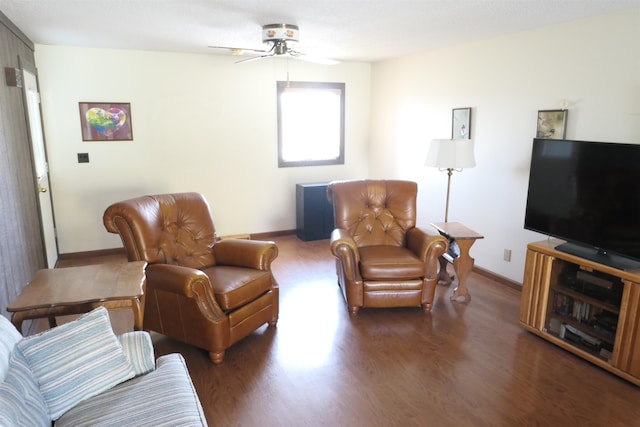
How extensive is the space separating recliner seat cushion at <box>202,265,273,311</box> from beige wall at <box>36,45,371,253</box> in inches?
93.6

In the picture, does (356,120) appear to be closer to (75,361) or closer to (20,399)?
(75,361)

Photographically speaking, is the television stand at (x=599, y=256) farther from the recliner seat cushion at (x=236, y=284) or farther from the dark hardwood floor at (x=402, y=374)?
the recliner seat cushion at (x=236, y=284)

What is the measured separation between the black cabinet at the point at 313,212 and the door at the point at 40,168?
9.28 feet

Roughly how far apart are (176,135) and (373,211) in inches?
104

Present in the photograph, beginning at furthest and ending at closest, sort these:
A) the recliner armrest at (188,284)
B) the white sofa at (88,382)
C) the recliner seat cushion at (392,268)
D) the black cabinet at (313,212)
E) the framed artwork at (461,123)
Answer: the black cabinet at (313,212) < the framed artwork at (461,123) < the recliner seat cushion at (392,268) < the recliner armrest at (188,284) < the white sofa at (88,382)

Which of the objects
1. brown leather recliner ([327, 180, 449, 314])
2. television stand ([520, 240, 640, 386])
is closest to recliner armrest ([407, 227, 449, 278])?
brown leather recliner ([327, 180, 449, 314])

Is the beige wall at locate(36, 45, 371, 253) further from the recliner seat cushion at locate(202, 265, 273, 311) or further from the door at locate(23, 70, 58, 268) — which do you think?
the recliner seat cushion at locate(202, 265, 273, 311)

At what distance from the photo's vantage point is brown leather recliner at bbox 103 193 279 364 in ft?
8.76

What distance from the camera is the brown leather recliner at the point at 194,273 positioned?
2670mm

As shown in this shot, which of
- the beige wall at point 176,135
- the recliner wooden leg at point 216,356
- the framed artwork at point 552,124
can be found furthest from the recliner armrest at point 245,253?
the framed artwork at point 552,124

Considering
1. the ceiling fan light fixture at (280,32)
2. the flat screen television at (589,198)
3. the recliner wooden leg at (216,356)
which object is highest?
the ceiling fan light fixture at (280,32)

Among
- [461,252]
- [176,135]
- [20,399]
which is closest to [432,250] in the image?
[461,252]

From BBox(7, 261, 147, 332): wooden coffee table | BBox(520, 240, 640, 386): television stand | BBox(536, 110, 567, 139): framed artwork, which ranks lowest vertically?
BBox(520, 240, 640, 386): television stand

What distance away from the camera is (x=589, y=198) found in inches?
109
